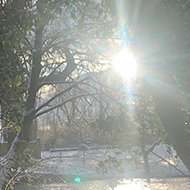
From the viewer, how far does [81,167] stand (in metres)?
10.8

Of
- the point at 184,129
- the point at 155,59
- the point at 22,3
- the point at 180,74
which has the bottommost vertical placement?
the point at 184,129

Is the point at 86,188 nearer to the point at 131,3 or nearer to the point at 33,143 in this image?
the point at 33,143

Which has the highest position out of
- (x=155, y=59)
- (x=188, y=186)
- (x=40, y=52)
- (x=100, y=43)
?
(x=100, y=43)

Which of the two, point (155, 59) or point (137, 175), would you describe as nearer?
point (155, 59)

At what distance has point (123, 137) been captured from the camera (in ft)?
12.5

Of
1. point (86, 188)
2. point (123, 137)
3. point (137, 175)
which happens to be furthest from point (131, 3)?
point (137, 175)

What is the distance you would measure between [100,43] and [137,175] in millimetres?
5996

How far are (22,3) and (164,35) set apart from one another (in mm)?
1420

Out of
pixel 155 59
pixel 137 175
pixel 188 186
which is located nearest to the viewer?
pixel 155 59

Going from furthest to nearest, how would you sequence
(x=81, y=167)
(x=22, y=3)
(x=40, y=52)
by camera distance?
1. (x=81, y=167)
2. (x=40, y=52)
3. (x=22, y=3)

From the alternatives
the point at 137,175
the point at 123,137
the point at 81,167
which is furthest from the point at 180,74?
the point at 81,167

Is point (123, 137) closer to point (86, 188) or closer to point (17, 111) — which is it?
point (17, 111)

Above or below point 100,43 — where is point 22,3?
below

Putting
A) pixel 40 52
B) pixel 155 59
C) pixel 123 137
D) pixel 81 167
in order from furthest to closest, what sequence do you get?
pixel 81 167
pixel 40 52
pixel 123 137
pixel 155 59
